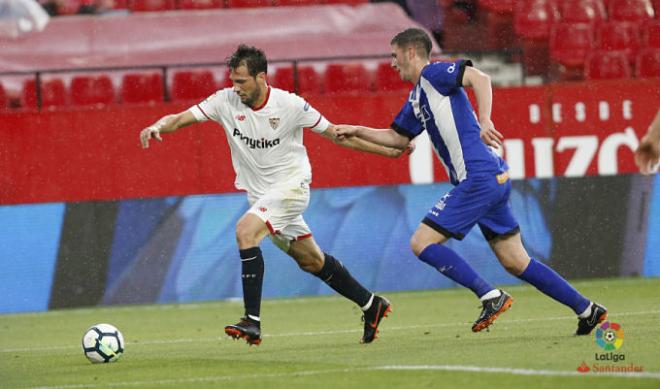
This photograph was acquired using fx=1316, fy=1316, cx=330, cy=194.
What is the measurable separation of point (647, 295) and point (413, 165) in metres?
3.98

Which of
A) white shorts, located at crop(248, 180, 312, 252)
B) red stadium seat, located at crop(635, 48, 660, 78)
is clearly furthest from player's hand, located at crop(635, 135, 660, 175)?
red stadium seat, located at crop(635, 48, 660, 78)

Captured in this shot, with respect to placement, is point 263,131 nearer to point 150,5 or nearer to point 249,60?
point 249,60

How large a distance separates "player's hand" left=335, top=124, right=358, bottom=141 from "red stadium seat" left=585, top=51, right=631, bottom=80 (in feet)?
29.5

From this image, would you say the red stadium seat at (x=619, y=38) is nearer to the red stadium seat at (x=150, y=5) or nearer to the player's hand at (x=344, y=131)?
the red stadium seat at (x=150, y=5)

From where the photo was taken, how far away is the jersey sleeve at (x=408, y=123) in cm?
955

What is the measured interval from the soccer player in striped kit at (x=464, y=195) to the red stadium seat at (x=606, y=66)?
363 inches

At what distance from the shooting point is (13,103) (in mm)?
16953

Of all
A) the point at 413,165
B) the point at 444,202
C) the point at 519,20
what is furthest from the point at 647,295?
the point at 519,20

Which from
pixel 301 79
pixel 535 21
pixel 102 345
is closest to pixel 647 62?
pixel 535 21

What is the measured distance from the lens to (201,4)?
19.5 metres

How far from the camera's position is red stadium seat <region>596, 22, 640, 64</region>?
18.6 metres

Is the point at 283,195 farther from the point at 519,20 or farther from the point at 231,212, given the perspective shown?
the point at 519,20

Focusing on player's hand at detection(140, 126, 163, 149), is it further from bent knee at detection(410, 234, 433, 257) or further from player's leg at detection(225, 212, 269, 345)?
bent knee at detection(410, 234, 433, 257)

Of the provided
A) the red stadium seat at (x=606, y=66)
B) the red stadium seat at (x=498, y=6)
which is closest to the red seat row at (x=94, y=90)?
the red stadium seat at (x=498, y=6)
